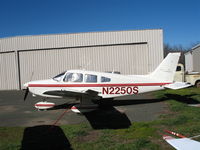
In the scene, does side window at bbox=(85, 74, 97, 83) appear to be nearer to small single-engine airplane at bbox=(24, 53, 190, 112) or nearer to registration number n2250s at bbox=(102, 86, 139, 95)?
small single-engine airplane at bbox=(24, 53, 190, 112)

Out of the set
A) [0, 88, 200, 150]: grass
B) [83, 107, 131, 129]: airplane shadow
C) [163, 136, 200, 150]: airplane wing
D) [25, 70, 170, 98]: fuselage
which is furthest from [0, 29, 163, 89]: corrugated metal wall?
[163, 136, 200, 150]: airplane wing

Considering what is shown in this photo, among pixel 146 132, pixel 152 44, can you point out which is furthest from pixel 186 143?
pixel 152 44

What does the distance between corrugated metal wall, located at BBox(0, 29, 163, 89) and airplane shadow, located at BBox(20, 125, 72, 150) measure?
44.6ft

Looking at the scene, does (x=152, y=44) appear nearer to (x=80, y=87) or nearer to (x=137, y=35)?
(x=137, y=35)

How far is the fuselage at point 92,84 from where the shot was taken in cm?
934

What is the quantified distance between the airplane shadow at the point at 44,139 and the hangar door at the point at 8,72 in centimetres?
1580

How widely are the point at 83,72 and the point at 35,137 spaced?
421cm

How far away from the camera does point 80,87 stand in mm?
9336

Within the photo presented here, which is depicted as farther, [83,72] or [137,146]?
[83,72]

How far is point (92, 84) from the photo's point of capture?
9.44 m

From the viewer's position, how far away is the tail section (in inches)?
408

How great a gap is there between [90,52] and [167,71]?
1097 centimetres

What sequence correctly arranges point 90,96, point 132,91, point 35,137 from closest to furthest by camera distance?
point 35,137 < point 90,96 < point 132,91

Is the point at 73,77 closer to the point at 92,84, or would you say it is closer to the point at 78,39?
the point at 92,84
